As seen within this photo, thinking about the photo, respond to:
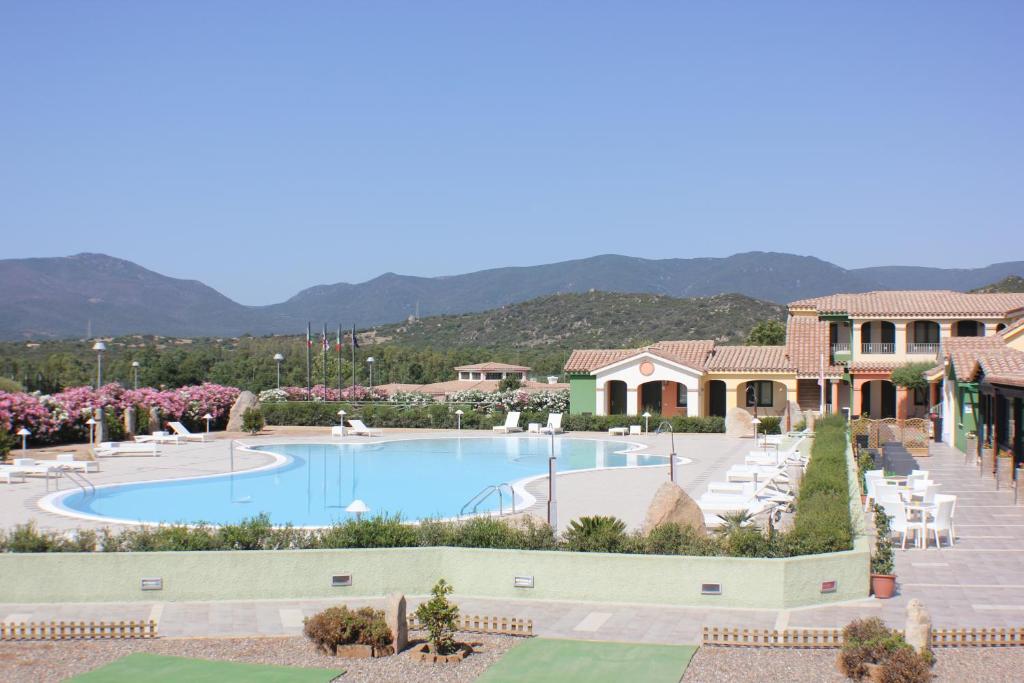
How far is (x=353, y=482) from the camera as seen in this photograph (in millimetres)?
23578

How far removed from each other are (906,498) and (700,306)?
3010 inches

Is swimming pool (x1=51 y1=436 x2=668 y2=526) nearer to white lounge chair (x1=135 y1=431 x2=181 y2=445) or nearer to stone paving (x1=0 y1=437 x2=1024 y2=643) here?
white lounge chair (x1=135 y1=431 x2=181 y2=445)

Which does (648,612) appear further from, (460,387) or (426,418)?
(460,387)

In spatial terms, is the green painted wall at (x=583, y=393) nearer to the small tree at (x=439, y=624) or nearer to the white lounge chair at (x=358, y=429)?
the white lounge chair at (x=358, y=429)

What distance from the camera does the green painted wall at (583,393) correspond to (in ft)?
121

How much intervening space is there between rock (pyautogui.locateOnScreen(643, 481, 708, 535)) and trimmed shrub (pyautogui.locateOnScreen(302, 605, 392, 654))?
14.4ft

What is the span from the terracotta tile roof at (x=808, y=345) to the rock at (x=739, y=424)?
209 inches

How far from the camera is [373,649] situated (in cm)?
946

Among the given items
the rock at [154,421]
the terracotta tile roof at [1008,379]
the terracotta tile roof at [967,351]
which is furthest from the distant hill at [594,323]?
the terracotta tile roof at [1008,379]

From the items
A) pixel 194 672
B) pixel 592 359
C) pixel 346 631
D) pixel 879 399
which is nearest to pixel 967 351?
pixel 879 399

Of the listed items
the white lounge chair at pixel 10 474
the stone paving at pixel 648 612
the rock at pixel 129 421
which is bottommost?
the stone paving at pixel 648 612

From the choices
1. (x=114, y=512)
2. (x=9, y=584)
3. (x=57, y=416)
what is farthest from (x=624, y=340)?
(x=9, y=584)

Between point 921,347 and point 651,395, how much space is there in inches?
375

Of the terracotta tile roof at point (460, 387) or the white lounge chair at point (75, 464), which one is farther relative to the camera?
the terracotta tile roof at point (460, 387)
